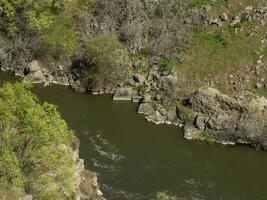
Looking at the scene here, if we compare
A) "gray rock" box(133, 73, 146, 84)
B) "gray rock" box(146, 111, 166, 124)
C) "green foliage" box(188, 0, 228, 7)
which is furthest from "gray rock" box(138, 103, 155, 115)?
"green foliage" box(188, 0, 228, 7)

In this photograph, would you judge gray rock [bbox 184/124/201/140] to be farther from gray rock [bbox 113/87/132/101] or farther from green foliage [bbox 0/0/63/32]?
green foliage [bbox 0/0/63/32]

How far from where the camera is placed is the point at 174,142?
7744cm

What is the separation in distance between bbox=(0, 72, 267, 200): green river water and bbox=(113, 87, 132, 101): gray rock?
1.06m

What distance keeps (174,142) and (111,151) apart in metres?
9.43

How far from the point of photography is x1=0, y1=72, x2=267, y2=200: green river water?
219 feet

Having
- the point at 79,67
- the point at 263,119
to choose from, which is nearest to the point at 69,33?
the point at 79,67

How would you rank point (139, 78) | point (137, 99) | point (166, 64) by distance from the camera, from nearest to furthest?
point (137, 99) < point (139, 78) < point (166, 64)

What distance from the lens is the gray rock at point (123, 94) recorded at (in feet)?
285

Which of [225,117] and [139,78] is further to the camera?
[139,78]

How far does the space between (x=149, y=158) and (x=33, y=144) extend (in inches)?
1016

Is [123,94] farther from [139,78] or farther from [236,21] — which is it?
[236,21]

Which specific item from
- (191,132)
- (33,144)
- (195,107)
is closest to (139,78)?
(195,107)

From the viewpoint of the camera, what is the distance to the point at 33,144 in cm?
4916

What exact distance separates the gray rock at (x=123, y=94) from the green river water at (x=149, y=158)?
3.46 feet
